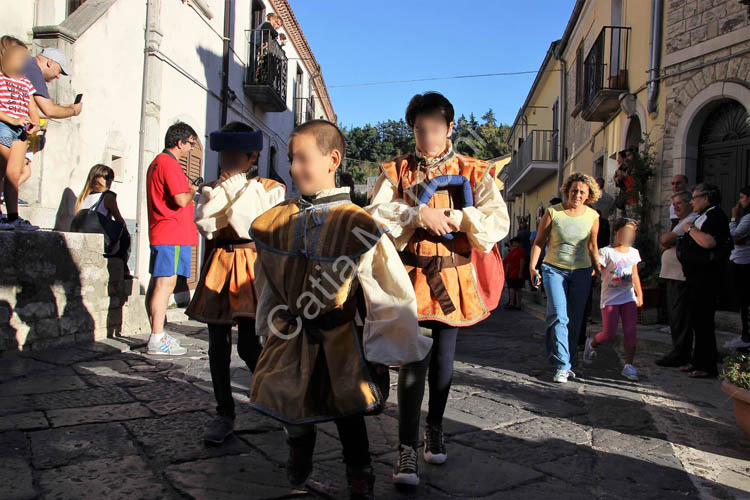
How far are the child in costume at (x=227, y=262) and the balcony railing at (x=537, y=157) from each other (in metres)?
20.6

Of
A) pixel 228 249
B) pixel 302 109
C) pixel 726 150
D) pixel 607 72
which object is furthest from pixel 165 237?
pixel 302 109

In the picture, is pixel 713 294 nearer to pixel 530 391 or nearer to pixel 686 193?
pixel 686 193

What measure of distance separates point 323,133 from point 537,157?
23766mm

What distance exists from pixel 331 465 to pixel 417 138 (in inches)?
62.5

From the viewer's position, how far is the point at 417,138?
287 centimetres

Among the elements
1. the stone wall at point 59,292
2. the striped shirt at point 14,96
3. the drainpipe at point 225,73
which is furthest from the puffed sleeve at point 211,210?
the drainpipe at point 225,73

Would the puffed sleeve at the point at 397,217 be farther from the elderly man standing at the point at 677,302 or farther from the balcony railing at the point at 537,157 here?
the balcony railing at the point at 537,157

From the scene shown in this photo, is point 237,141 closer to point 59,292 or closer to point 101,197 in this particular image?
point 59,292

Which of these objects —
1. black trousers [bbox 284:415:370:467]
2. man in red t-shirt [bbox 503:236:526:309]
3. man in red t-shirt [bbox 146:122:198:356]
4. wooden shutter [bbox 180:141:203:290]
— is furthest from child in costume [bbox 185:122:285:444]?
man in red t-shirt [bbox 503:236:526:309]

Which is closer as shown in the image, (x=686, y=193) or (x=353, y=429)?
(x=353, y=429)

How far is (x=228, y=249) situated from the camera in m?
3.08

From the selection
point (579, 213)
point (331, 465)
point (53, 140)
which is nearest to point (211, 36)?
point (53, 140)

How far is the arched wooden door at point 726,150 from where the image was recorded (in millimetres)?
8781

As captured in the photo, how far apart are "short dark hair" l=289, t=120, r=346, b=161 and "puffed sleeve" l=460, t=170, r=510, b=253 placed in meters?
0.72
